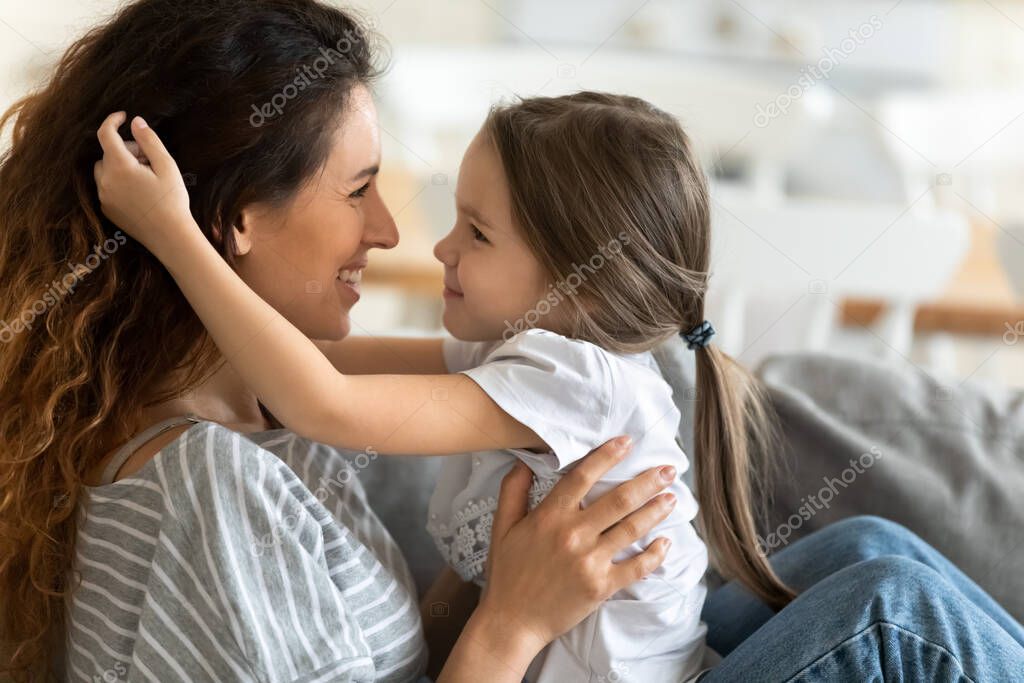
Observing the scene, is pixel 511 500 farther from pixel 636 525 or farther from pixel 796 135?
pixel 796 135

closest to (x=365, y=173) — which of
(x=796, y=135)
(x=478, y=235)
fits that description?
(x=478, y=235)

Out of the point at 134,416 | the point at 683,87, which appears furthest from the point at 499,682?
the point at 683,87

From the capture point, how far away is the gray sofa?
147 centimetres

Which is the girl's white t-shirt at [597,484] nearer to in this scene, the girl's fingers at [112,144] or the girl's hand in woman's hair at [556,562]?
the girl's hand in woman's hair at [556,562]

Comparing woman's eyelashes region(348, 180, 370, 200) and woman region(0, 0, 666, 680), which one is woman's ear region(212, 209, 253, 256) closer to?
woman region(0, 0, 666, 680)

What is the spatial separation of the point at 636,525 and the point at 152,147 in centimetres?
60

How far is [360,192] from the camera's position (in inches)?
47.0

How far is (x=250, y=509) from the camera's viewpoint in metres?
0.98

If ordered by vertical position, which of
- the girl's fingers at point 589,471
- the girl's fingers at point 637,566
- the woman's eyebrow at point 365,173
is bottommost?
the girl's fingers at point 637,566

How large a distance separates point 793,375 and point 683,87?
2137 mm

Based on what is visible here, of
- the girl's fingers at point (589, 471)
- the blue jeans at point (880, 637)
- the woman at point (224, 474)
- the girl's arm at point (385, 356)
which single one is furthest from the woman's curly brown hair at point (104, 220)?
the blue jeans at point (880, 637)

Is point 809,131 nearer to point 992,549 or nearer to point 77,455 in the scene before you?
point 992,549

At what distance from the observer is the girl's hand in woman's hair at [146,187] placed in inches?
37.8

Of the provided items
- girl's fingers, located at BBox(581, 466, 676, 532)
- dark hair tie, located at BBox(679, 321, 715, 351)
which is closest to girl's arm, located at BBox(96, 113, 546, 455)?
girl's fingers, located at BBox(581, 466, 676, 532)
